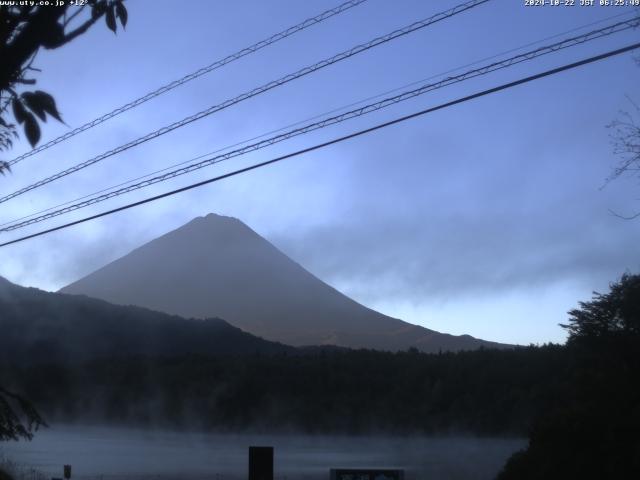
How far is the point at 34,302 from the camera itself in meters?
45.8

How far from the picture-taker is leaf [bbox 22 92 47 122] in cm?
459

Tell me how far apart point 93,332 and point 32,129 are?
2215 inches

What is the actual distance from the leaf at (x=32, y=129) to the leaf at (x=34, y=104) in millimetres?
50

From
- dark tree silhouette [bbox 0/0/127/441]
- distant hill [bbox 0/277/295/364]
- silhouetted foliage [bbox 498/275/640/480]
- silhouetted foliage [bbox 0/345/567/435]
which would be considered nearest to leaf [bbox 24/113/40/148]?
dark tree silhouette [bbox 0/0/127/441]

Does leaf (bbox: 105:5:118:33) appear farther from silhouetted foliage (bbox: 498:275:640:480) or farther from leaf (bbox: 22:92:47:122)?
silhouetted foliage (bbox: 498:275:640:480)

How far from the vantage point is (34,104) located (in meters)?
4.60

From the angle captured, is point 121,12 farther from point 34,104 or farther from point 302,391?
point 302,391

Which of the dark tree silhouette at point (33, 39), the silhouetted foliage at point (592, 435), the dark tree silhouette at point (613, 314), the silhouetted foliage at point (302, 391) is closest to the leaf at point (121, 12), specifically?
the dark tree silhouette at point (33, 39)

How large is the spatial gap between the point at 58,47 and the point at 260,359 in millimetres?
64591

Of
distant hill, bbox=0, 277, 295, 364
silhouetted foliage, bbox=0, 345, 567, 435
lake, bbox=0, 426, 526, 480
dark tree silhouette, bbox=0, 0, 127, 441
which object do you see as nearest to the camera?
dark tree silhouette, bbox=0, 0, 127, 441

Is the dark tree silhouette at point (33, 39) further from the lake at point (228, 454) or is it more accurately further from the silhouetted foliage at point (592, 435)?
the lake at point (228, 454)

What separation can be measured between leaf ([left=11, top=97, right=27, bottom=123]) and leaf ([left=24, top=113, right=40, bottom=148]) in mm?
22

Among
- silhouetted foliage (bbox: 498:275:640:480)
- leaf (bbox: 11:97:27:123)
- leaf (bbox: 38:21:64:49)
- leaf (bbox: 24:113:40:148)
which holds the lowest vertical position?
silhouetted foliage (bbox: 498:275:640:480)

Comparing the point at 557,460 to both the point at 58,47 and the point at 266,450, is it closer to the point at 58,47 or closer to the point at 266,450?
the point at 266,450
